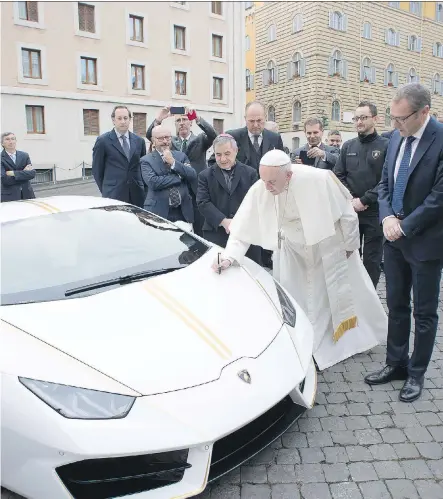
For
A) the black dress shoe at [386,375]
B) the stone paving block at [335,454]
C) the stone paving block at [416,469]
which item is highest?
the black dress shoe at [386,375]

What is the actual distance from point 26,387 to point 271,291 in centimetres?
158

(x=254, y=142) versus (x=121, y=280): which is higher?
(x=254, y=142)

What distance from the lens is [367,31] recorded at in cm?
4206

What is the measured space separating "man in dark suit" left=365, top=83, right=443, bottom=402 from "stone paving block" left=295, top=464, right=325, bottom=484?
933 millimetres

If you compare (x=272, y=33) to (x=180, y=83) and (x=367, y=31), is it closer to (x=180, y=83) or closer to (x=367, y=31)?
(x=367, y=31)

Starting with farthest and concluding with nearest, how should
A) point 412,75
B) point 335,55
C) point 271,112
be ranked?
point 412,75 → point 271,112 → point 335,55

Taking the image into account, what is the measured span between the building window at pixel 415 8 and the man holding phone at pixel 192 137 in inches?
1819

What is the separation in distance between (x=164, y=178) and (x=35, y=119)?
23.4 meters

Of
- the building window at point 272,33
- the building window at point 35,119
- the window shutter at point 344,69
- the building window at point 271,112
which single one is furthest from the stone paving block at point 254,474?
the building window at point 272,33

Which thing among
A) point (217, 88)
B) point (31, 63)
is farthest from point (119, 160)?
point (217, 88)

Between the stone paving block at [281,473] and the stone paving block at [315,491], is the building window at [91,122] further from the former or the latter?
the stone paving block at [315,491]

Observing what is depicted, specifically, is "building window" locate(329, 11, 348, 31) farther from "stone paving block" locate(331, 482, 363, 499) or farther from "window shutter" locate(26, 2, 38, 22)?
"stone paving block" locate(331, 482, 363, 499)

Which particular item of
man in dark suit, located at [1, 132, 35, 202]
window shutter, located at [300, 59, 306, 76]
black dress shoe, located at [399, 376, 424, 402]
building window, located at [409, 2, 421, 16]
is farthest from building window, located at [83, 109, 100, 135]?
building window, located at [409, 2, 421, 16]

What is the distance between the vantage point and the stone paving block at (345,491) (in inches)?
87.3
